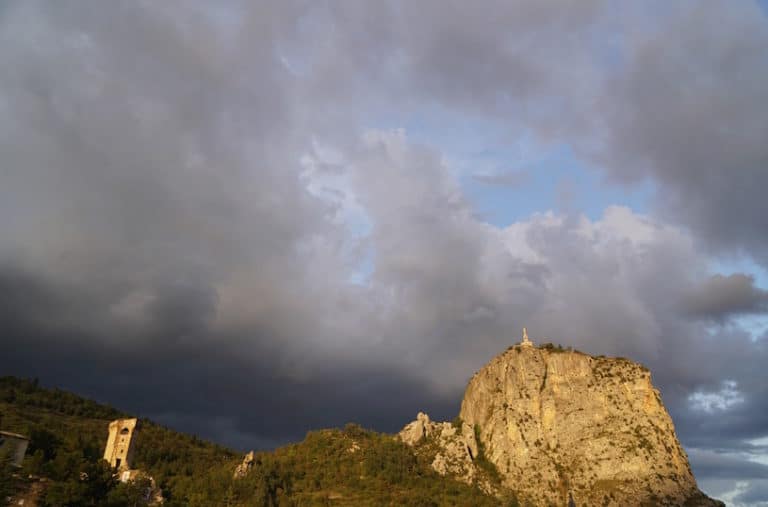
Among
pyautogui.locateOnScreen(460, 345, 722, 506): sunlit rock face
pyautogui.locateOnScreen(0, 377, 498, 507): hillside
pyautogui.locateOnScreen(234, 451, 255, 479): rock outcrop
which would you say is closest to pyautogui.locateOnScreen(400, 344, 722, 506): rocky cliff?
pyautogui.locateOnScreen(460, 345, 722, 506): sunlit rock face

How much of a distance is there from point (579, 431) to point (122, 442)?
10145 centimetres

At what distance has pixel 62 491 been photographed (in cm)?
6034

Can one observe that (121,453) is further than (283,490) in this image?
No

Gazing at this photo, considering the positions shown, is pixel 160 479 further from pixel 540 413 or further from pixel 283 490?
pixel 540 413

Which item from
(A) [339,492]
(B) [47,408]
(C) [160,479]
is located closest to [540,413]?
(A) [339,492]

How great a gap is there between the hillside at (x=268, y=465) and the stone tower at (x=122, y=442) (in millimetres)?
3116

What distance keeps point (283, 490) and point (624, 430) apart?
78.8m

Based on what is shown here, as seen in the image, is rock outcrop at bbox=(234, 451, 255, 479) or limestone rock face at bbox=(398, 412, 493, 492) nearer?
rock outcrop at bbox=(234, 451, 255, 479)

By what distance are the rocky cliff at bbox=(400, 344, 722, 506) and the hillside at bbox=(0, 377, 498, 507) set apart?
9825mm

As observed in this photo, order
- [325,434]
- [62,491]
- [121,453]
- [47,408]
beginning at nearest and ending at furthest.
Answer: [62,491] < [121,453] < [325,434] < [47,408]

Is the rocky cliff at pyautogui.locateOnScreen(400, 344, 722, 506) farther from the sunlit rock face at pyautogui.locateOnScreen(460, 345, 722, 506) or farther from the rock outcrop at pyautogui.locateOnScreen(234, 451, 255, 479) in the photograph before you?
the rock outcrop at pyautogui.locateOnScreen(234, 451, 255, 479)

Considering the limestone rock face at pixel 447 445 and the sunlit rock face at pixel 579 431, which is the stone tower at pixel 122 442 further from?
the sunlit rock face at pixel 579 431

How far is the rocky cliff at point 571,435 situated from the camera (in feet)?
391

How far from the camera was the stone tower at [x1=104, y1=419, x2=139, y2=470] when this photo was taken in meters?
114
